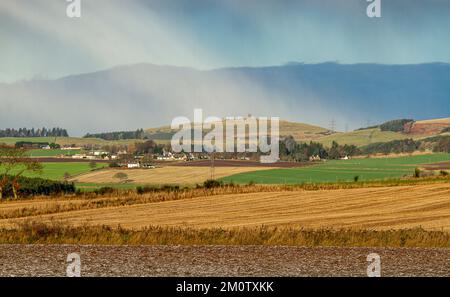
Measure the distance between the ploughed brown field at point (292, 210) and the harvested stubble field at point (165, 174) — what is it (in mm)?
27451

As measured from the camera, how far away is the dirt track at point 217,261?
640 inches

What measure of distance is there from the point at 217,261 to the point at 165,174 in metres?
73.9

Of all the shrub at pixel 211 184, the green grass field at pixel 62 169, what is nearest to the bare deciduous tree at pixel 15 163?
the green grass field at pixel 62 169

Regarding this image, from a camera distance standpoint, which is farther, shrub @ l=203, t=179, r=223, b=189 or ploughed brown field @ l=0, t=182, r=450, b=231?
shrub @ l=203, t=179, r=223, b=189

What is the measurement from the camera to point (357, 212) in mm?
46781

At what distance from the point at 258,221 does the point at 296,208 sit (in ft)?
23.8

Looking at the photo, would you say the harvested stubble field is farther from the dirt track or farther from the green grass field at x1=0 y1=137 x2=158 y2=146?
the dirt track

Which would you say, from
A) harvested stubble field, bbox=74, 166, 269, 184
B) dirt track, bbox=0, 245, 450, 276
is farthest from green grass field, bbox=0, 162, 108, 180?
dirt track, bbox=0, 245, 450, 276

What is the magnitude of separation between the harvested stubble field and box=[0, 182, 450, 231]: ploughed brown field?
27451 mm

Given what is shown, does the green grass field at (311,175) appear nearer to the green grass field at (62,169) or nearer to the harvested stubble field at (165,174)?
the harvested stubble field at (165,174)

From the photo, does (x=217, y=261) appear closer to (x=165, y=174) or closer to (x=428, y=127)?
(x=165, y=174)

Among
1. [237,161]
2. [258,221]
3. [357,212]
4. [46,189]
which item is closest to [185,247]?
[258,221]

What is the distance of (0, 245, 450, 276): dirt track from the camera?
16250 mm
